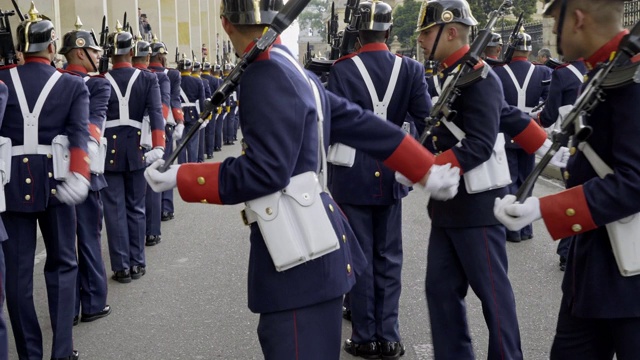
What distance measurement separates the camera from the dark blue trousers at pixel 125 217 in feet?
23.6

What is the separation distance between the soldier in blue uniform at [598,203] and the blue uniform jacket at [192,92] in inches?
473

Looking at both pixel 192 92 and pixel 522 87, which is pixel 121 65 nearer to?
pixel 522 87

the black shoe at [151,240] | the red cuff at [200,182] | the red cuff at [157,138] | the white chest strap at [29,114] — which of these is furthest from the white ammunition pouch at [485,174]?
the black shoe at [151,240]

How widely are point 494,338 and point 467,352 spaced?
0.17 meters

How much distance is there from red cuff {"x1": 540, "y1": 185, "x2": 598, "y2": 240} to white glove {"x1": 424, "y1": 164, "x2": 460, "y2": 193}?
19.9 inches

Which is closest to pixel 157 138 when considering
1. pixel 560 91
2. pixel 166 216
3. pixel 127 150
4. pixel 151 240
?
pixel 127 150

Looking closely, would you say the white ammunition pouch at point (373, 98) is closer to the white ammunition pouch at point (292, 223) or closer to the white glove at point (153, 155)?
the white ammunition pouch at point (292, 223)

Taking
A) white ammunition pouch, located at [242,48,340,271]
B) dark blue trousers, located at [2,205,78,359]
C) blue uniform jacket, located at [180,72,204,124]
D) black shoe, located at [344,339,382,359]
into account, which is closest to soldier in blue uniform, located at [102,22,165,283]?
dark blue trousers, located at [2,205,78,359]

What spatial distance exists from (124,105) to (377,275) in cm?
333

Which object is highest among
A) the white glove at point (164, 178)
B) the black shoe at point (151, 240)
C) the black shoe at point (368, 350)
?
the white glove at point (164, 178)

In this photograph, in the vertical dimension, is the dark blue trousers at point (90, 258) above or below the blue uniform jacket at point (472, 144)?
A: below

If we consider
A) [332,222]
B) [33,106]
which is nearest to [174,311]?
[33,106]

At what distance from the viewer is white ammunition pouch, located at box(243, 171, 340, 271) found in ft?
9.27

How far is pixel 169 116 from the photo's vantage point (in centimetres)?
1059
